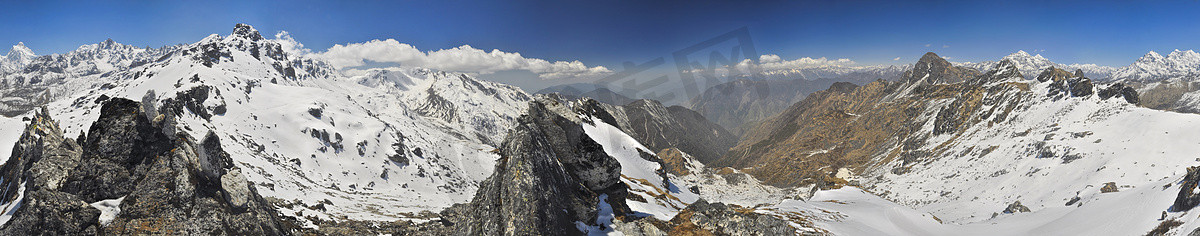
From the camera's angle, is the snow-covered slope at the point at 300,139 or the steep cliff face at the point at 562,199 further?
the snow-covered slope at the point at 300,139

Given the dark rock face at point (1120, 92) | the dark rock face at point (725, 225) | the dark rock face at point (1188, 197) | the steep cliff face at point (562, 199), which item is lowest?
the dark rock face at point (1120, 92)

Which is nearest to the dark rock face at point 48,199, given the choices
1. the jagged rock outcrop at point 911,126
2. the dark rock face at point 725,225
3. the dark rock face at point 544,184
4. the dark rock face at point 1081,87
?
the dark rock face at point 544,184

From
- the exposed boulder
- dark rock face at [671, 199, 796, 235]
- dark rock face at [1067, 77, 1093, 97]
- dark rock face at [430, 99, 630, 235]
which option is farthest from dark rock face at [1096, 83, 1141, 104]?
dark rock face at [430, 99, 630, 235]

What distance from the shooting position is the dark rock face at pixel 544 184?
13852 millimetres

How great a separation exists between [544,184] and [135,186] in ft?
55.3

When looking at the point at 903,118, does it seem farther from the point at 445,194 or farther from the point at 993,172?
the point at 445,194

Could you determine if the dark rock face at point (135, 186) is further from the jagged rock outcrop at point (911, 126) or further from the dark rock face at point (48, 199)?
the jagged rock outcrop at point (911, 126)

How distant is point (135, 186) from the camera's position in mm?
16672

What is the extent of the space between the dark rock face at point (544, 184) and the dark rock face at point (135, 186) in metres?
10.6

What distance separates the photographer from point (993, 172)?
2820 inches

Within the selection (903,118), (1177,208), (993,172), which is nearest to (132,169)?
(1177,208)

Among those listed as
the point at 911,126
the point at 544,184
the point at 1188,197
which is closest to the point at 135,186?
the point at 544,184

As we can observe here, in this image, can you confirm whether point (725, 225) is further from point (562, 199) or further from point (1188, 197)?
point (1188, 197)

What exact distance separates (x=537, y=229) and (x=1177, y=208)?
41379 millimetres
